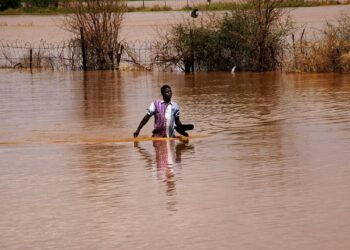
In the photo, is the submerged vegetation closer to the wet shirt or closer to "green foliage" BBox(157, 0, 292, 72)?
"green foliage" BBox(157, 0, 292, 72)

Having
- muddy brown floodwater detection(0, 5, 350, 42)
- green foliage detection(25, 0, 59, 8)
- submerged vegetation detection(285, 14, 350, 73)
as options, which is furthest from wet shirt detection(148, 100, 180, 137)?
green foliage detection(25, 0, 59, 8)

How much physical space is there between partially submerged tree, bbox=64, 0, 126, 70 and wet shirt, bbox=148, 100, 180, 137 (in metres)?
19.5

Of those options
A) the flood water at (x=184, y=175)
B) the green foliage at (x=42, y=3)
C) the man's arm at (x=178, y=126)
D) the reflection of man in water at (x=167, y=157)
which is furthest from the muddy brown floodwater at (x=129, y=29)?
the reflection of man in water at (x=167, y=157)

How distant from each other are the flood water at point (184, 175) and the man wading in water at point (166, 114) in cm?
24

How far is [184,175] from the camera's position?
1262 cm

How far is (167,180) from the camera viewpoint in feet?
40.4

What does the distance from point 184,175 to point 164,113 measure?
2.90m

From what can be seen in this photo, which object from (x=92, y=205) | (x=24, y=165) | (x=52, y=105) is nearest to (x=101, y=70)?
(x=52, y=105)

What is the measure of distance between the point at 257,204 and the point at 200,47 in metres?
22.6

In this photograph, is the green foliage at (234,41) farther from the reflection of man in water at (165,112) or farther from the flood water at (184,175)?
→ the reflection of man in water at (165,112)

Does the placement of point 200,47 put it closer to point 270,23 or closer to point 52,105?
point 270,23

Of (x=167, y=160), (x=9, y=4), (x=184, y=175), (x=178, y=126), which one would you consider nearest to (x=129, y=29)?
(x=9, y=4)

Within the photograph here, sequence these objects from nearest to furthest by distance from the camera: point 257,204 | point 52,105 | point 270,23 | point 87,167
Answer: point 257,204 < point 87,167 < point 52,105 < point 270,23

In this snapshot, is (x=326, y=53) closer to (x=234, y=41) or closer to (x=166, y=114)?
(x=234, y=41)
